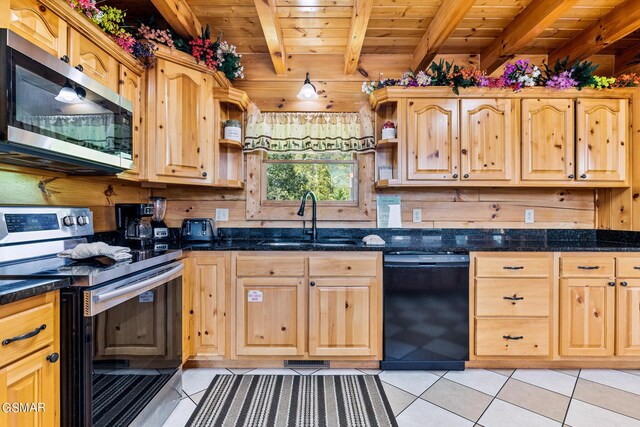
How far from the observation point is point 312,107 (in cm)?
276

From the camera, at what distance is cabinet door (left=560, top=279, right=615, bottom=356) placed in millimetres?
2111

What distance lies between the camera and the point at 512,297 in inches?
83.8

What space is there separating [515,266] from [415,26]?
201 cm

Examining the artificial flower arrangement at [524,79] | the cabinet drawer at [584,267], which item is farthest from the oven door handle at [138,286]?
the cabinet drawer at [584,267]

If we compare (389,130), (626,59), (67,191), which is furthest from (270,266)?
(626,59)

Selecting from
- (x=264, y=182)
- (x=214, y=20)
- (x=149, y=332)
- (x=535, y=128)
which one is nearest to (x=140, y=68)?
(x=214, y=20)

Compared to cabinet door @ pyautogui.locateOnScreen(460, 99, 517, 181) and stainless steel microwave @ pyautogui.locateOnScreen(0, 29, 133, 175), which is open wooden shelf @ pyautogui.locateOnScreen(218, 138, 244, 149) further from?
cabinet door @ pyautogui.locateOnScreen(460, 99, 517, 181)

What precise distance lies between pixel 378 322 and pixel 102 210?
211 cm

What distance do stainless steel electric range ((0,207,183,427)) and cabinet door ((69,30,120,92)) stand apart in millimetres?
790

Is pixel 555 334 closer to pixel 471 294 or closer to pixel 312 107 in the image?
pixel 471 294

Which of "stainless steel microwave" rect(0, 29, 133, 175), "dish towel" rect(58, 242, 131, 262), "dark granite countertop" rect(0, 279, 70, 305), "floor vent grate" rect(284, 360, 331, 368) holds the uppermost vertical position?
"stainless steel microwave" rect(0, 29, 133, 175)

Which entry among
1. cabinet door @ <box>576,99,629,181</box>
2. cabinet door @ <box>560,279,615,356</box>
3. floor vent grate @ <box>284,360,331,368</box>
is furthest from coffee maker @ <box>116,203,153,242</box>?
cabinet door @ <box>576,99,629,181</box>

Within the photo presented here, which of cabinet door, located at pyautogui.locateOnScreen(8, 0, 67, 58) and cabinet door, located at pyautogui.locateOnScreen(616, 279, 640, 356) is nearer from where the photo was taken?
cabinet door, located at pyautogui.locateOnScreen(8, 0, 67, 58)

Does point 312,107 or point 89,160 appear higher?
point 312,107
